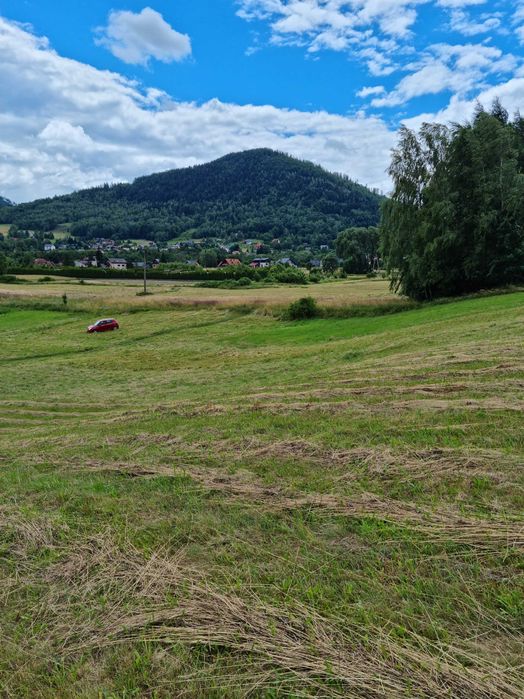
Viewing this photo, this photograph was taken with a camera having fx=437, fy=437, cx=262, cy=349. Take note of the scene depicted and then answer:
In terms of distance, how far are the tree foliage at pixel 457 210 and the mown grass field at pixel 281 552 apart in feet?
102

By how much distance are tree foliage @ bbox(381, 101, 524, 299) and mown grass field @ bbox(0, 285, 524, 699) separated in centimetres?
3101

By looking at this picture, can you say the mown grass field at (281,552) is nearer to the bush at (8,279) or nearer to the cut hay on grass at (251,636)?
the cut hay on grass at (251,636)

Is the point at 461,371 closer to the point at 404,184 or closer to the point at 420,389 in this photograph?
the point at 420,389

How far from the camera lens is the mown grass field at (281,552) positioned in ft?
9.64

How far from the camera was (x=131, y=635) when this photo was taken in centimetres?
334

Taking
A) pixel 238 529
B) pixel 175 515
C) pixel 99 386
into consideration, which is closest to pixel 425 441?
pixel 238 529

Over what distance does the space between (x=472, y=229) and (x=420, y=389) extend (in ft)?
112

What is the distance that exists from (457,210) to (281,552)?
1629 inches

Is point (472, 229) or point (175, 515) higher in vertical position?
point (472, 229)

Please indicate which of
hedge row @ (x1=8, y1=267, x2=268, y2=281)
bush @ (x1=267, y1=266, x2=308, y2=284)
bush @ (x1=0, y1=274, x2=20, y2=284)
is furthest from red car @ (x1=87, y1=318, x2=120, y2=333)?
bush @ (x1=0, y1=274, x2=20, y2=284)

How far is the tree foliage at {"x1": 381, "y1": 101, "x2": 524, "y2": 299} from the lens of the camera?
121ft

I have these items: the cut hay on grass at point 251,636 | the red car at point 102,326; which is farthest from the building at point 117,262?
the cut hay on grass at point 251,636

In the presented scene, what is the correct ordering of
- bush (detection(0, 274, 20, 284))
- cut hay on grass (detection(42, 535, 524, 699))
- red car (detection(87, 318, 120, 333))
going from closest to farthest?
cut hay on grass (detection(42, 535, 524, 699)) < red car (detection(87, 318, 120, 333)) < bush (detection(0, 274, 20, 284))

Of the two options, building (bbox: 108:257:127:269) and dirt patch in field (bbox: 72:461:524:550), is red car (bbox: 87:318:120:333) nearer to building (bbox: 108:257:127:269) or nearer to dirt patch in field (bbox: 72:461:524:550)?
dirt patch in field (bbox: 72:461:524:550)
